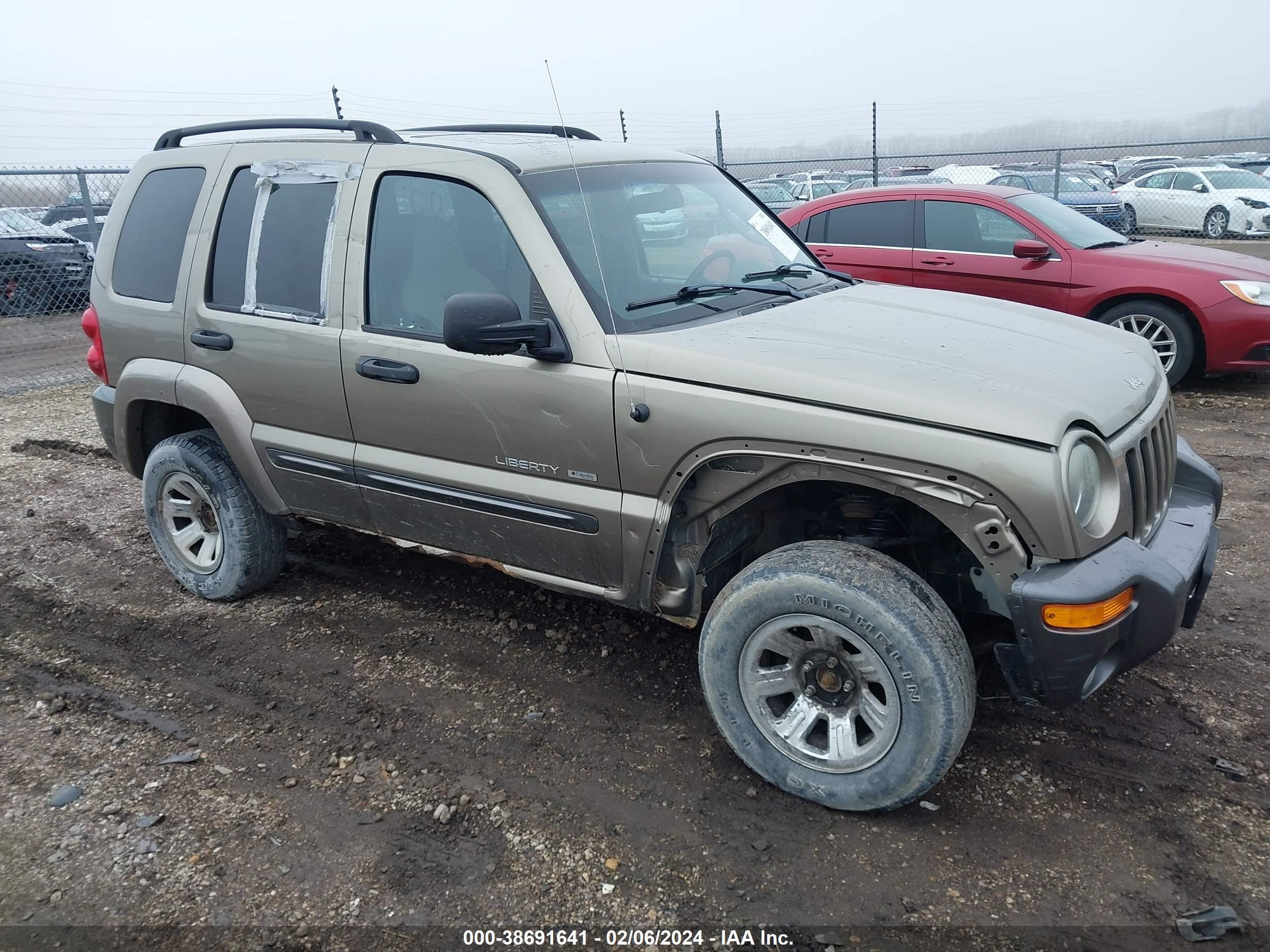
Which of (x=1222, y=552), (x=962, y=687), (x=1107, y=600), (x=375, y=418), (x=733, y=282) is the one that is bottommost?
(x=1222, y=552)

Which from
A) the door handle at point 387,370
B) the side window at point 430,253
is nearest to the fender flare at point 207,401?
the door handle at point 387,370

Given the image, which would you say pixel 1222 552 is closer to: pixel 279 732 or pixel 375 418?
pixel 375 418

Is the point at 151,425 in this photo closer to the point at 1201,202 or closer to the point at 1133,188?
the point at 1201,202

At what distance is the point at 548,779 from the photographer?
325 centimetres

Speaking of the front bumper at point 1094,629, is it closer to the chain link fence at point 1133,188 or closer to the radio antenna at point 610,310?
the radio antenna at point 610,310

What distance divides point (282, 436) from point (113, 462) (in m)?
3.81

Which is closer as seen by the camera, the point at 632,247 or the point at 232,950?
the point at 232,950

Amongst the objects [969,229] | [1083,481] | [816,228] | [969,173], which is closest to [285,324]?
[1083,481]

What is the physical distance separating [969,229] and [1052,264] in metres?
0.73

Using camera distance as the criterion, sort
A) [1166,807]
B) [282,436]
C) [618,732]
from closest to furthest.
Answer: [1166,807] < [618,732] < [282,436]

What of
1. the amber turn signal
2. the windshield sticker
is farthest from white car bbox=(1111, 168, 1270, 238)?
the amber turn signal

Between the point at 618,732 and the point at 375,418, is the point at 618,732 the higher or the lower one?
the lower one

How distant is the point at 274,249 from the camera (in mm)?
3910

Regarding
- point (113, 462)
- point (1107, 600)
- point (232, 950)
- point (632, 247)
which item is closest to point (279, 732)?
point (232, 950)
